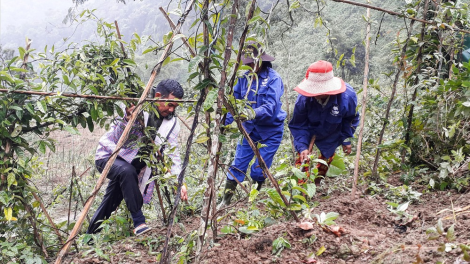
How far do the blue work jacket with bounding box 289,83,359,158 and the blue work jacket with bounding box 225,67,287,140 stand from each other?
0.21 meters

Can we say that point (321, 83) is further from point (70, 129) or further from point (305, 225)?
point (70, 129)

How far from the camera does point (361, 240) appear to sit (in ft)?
5.94

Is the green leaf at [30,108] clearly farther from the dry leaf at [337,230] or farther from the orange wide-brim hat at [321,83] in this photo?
the orange wide-brim hat at [321,83]

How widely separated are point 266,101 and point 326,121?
1.99 ft

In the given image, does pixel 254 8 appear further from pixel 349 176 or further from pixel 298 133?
pixel 349 176

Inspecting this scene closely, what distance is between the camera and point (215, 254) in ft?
6.26

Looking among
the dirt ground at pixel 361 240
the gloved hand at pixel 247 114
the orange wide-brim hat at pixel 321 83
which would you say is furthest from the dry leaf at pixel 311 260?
the orange wide-brim hat at pixel 321 83

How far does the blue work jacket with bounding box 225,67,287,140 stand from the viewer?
336 cm

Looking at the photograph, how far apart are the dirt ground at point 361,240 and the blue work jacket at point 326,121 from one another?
978 millimetres

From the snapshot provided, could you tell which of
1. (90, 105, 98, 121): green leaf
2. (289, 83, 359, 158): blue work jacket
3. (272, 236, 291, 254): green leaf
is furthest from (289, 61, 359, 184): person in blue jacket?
(90, 105, 98, 121): green leaf

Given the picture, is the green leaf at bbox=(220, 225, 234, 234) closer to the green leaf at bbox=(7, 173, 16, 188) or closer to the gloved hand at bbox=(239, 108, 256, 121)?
the gloved hand at bbox=(239, 108, 256, 121)

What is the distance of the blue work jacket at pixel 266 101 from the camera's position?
3.36 m

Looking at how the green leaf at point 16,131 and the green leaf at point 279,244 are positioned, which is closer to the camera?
the green leaf at point 279,244

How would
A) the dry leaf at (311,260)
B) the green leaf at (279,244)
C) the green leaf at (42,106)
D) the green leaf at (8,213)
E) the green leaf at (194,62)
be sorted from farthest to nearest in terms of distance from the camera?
the green leaf at (8,213) < the green leaf at (42,106) < the green leaf at (279,244) < the dry leaf at (311,260) < the green leaf at (194,62)
